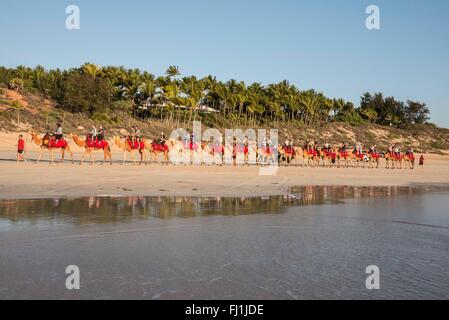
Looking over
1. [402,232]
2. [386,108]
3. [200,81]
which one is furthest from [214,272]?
[386,108]

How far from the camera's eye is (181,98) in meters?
67.9

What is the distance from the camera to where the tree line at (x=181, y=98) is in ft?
196

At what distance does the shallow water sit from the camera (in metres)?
5.45

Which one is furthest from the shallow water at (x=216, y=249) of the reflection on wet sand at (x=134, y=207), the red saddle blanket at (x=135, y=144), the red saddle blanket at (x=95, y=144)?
the red saddle blanket at (x=135, y=144)

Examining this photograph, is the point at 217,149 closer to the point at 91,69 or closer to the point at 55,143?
the point at 55,143

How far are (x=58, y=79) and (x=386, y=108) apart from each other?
2457 inches

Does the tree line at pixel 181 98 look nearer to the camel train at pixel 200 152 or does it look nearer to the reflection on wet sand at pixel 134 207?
the camel train at pixel 200 152

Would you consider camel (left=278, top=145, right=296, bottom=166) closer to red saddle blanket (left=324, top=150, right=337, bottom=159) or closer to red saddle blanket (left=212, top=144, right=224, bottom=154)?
red saddle blanket (left=324, top=150, right=337, bottom=159)

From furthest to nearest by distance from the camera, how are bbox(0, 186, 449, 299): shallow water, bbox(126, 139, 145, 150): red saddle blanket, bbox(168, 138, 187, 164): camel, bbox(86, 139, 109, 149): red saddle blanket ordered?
bbox(168, 138, 187, 164): camel, bbox(126, 139, 145, 150): red saddle blanket, bbox(86, 139, 109, 149): red saddle blanket, bbox(0, 186, 449, 299): shallow water

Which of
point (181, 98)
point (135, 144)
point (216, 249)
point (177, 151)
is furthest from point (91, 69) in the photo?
point (216, 249)

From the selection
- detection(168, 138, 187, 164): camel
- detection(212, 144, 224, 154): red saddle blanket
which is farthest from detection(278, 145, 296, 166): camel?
detection(168, 138, 187, 164): camel

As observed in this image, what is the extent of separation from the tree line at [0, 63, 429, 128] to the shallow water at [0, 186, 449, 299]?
153 feet

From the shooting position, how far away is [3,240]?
750 centimetres
